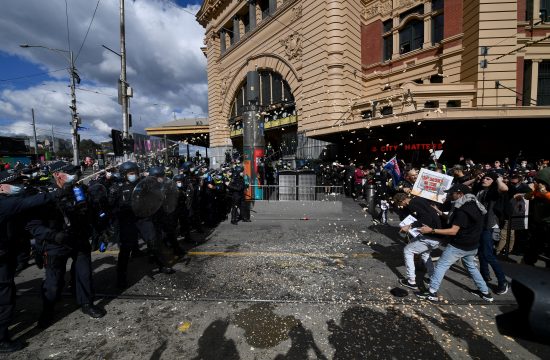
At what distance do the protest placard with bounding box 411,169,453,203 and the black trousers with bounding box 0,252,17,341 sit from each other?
631 cm

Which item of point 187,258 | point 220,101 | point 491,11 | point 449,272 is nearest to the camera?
point 449,272

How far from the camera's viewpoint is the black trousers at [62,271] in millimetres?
3596

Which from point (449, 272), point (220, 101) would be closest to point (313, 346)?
point (449, 272)

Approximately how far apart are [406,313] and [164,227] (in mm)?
4775

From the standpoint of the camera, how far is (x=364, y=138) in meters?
15.1

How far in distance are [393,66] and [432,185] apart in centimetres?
1642

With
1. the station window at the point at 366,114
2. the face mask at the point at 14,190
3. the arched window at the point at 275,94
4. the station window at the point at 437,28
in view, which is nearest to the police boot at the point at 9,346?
the face mask at the point at 14,190

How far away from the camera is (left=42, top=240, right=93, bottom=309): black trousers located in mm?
3596

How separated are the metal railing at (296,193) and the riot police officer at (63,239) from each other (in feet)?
24.3

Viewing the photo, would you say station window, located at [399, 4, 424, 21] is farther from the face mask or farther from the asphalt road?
the face mask

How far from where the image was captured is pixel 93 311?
3.76 m

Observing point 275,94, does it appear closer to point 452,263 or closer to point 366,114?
point 366,114

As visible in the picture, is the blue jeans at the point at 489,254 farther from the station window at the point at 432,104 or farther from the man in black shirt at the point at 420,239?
the station window at the point at 432,104

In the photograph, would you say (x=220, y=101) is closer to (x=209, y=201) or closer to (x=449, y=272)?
(x=209, y=201)
